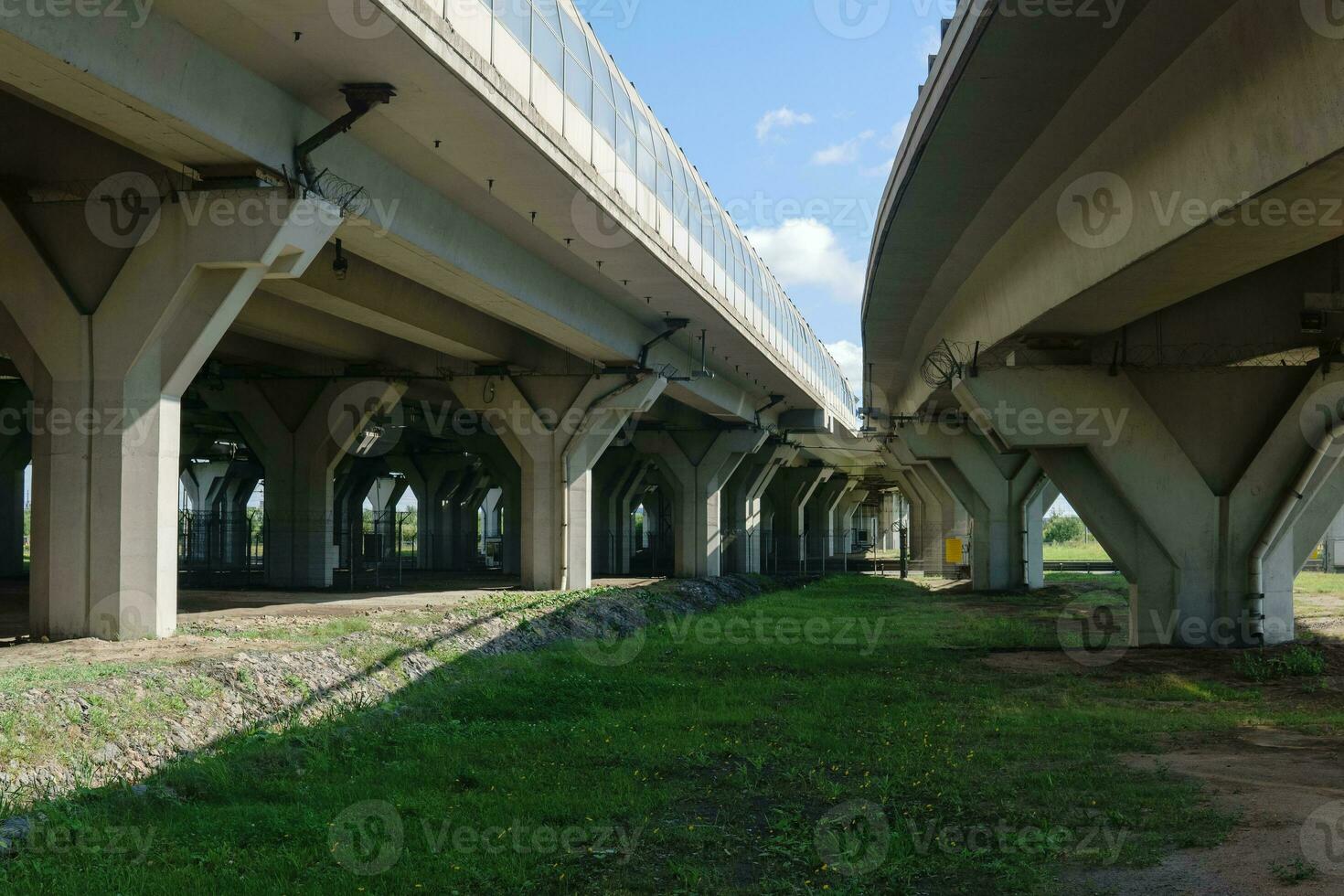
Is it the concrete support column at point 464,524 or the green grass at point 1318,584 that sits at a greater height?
the concrete support column at point 464,524

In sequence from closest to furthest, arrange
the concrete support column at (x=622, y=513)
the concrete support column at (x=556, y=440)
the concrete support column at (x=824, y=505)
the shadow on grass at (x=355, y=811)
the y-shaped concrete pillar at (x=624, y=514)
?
the shadow on grass at (x=355, y=811) → the concrete support column at (x=556, y=440) → the concrete support column at (x=622, y=513) → the y-shaped concrete pillar at (x=624, y=514) → the concrete support column at (x=824, y=505)

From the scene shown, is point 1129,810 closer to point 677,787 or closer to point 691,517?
point 677,787

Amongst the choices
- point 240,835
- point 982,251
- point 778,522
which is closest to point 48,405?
point 240,835

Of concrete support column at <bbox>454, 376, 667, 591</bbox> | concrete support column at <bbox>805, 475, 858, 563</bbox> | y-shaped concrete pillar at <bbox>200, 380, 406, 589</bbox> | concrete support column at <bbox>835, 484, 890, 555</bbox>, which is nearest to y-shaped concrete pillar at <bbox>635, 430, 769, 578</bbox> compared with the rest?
concrete support column at <bbox>454, 376, 667, 591</bbox>

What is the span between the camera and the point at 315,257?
58.0ft

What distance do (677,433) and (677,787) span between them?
119ft

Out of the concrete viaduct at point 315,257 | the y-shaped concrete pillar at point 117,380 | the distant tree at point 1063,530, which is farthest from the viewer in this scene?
the distant tree at point 1063,530

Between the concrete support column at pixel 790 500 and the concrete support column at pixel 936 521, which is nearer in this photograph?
the concrete support column at pixel 936 521

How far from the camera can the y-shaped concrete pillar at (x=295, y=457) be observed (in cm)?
3159

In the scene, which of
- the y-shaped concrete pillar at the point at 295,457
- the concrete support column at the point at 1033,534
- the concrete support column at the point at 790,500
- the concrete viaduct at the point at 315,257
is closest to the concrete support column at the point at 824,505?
the concrete support column at the point at 790,500

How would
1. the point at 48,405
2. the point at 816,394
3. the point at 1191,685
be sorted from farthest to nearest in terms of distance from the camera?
the point at 816,394, the point at 1191,685, the point at 48,405

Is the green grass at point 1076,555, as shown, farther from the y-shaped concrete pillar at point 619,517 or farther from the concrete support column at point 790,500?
the y-shaped concrete pillar at point 619,517

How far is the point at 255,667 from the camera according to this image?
14.0m

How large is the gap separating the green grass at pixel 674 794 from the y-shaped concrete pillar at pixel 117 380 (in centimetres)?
361
